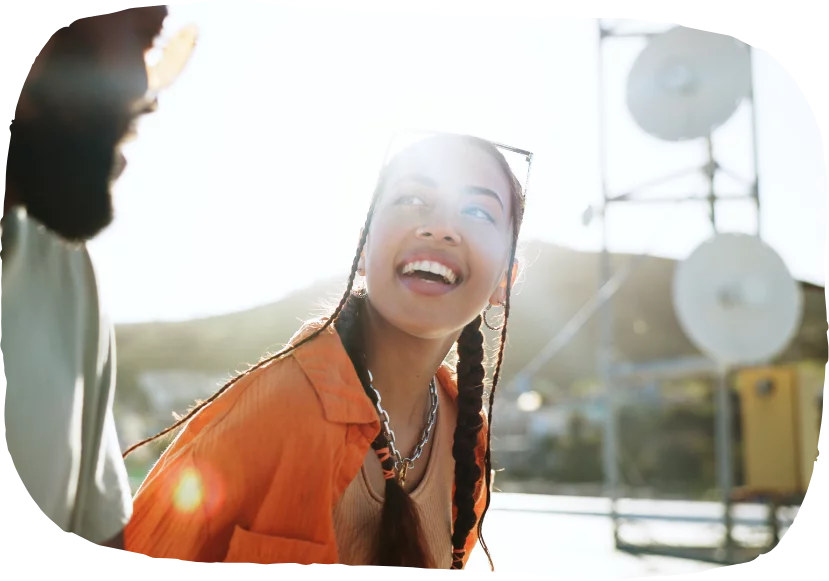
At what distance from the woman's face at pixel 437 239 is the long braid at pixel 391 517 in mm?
105

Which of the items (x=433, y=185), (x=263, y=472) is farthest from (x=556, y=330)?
(x=263, y=472)

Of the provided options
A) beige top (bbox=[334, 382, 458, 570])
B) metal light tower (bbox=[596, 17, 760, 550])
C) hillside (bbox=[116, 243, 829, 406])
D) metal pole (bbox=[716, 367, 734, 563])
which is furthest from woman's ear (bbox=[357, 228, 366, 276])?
metal pole (bbox=[716, 367, 734, 563])

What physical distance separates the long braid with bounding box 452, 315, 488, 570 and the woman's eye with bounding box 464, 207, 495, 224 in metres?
0.28

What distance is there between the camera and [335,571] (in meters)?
0.67

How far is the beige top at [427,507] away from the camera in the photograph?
87 centimetres

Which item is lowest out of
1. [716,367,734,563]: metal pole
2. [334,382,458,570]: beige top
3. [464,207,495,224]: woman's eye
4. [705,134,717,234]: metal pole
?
[334,382,458,570]: beige top

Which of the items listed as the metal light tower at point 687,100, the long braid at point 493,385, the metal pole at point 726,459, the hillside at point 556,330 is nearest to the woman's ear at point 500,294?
the long braid at point 493,385

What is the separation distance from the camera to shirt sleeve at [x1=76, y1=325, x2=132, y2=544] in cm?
56

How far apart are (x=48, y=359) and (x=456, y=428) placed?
2.10 feet

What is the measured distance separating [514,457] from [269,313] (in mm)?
4517

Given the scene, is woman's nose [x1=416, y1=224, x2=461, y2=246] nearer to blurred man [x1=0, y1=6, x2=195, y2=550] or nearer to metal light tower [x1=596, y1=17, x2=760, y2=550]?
blurred man [x1=0, y1=6, x2=195, y2=550]

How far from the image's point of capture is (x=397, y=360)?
97cm

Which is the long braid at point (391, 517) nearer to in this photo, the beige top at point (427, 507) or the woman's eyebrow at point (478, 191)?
the beige top at point (427, 507)

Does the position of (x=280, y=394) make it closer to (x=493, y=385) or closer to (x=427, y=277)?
(x=427, y=277)
